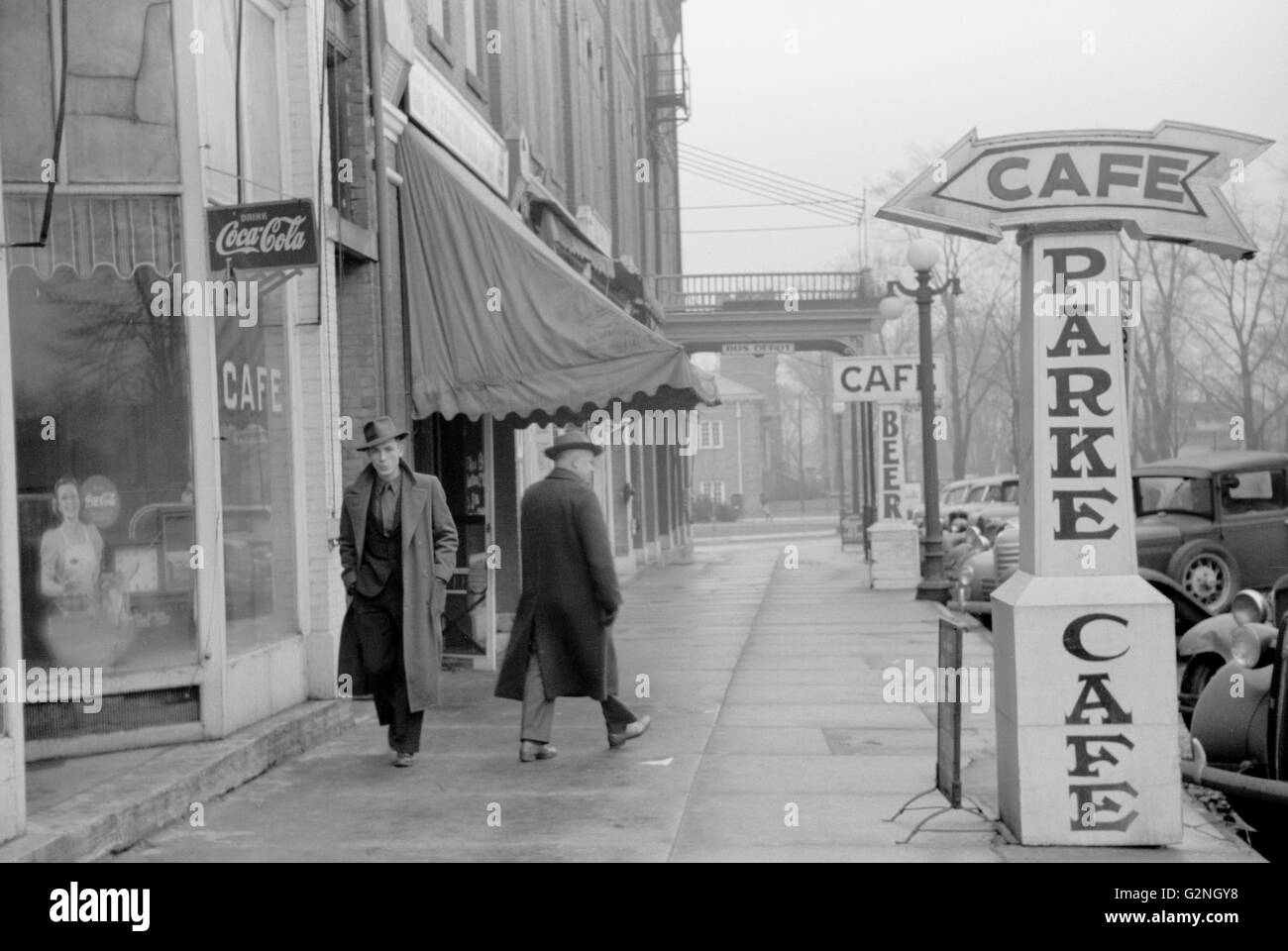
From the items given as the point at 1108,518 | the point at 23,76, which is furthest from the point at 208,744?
the point at 1108,518

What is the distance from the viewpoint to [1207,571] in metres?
16.5

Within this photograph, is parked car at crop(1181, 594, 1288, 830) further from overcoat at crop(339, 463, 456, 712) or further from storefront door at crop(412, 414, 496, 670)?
storefront door at crop(412, 414, 496, 670)

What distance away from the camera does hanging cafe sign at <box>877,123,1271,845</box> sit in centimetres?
649

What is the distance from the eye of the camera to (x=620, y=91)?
30172 millimetres

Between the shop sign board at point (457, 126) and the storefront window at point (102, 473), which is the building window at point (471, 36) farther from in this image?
the storefront window at point (102, 473)

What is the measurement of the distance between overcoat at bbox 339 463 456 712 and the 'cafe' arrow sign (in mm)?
3299

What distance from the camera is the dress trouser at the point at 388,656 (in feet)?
28.2

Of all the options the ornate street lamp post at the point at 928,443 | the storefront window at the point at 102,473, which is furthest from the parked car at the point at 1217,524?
the storefront window at the point at 102,473

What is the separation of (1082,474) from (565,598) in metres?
3.23

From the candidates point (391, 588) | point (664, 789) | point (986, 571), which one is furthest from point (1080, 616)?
point (986, 571)

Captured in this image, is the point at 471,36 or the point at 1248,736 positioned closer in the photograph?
the point at 1248,736

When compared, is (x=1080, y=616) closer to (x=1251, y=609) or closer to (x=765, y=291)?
(x=1251, y=609)
